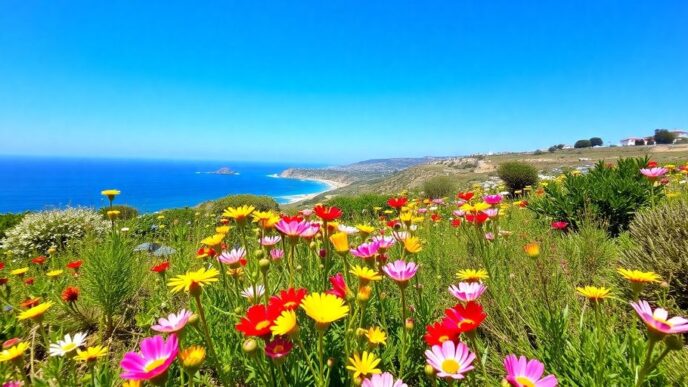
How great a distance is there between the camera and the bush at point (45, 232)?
6.30 m

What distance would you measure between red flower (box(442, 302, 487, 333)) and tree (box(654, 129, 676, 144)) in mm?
83543

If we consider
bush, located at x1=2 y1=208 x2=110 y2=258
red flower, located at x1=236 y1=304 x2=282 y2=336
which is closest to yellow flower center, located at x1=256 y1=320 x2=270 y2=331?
red flower, located at x1=236 y1=304 x2=282 y2=336

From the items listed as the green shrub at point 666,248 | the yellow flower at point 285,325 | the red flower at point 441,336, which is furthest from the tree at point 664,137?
the yellow flower at point 285,325

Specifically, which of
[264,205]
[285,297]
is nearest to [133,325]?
[285,297]

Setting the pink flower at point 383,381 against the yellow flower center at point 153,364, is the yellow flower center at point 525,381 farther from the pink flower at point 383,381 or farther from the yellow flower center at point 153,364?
the yellow flower center at point 153,364

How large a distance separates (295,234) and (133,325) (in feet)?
7.08

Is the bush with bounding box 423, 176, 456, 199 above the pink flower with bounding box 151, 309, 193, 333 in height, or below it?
below

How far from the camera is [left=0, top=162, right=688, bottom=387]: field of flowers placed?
42.1 inches

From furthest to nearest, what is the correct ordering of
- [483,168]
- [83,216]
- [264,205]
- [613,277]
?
[483,168] < [264,205] < [83,216] < [613,277]

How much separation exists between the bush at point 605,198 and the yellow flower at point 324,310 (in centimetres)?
415

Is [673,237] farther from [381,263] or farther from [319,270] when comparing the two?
[319,270]

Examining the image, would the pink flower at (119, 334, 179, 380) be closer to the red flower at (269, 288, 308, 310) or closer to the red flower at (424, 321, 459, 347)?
the red flower at (269, 288, 308, 310)

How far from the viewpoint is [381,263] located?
1673 millimetres

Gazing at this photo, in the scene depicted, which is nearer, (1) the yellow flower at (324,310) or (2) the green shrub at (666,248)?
(1) the yellow flower at (324,310)
